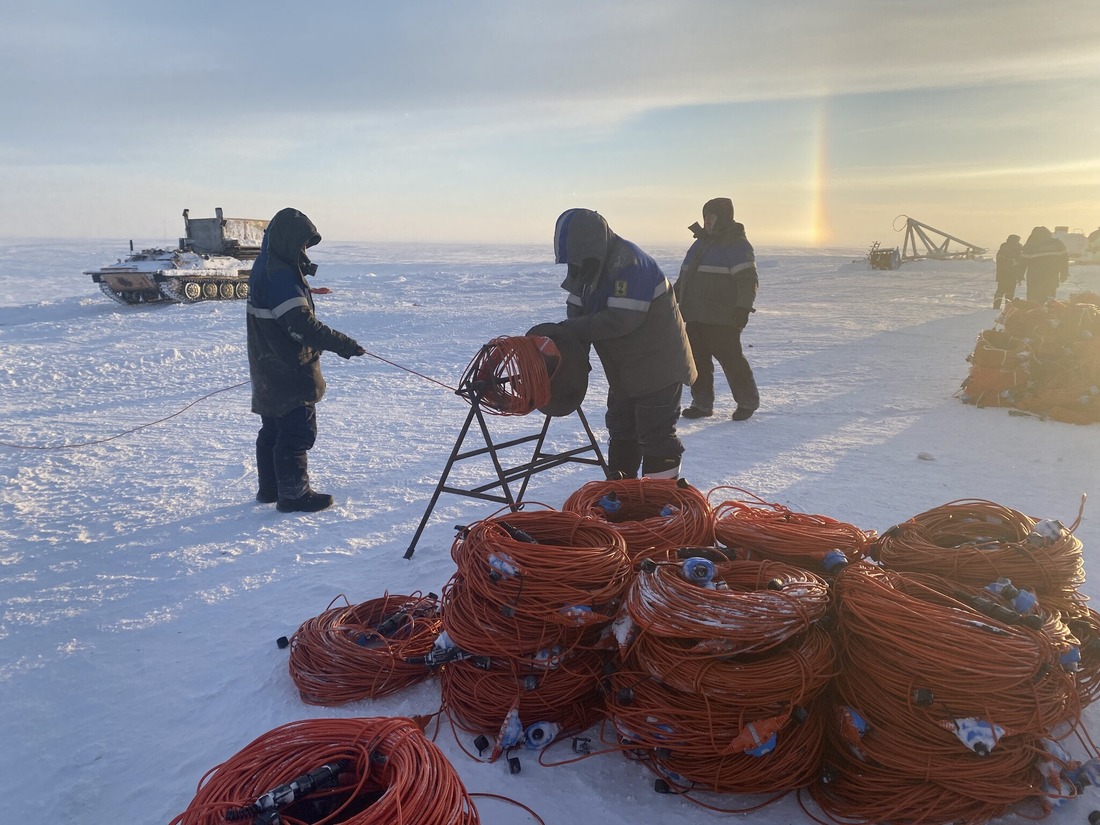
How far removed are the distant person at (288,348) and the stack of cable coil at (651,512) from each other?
2.13 metres

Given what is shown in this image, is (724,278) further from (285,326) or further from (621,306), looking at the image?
(285,326)

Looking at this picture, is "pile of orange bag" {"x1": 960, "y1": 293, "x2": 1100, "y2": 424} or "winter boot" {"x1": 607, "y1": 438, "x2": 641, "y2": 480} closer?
"winter boot" {"x1": 607, "y1": 438, "x2": 641, "y2": 480}

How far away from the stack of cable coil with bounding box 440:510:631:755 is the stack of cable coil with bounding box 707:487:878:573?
1.92 feet

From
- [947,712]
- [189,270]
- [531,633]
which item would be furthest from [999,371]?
[189,270]

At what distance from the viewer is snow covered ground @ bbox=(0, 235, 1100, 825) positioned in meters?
2.80

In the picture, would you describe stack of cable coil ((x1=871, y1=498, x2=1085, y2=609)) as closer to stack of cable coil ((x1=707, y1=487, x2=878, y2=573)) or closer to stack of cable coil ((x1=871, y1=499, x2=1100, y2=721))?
stack of cable coil ((x1=871, y1=499, x2=1100, y2=721))

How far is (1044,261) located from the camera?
12578 mm

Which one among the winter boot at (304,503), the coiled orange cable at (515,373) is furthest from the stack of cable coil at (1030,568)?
the winter boot at (304,503)

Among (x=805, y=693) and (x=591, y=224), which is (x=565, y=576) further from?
(x=591, y=224)

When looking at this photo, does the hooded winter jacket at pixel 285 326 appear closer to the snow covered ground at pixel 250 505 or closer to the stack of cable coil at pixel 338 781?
the snow covered ground at pixel 250 505

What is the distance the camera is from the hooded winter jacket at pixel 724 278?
23.8ft

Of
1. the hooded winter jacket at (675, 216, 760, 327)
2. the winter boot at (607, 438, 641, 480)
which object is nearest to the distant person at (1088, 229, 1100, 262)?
the hooded winter jacket at (675, 216, 760, 327)

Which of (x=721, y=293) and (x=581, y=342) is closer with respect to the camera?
(x=581, y=342)

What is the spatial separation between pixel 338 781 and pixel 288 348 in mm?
3585
